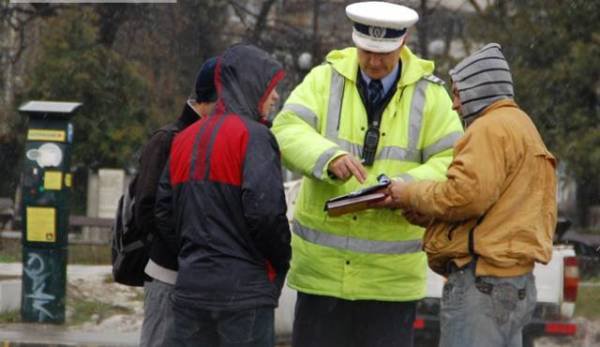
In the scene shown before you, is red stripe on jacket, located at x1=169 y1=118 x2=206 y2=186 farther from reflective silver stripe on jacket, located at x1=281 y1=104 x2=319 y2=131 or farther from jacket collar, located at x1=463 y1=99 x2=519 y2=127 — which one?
jacket collar, located at x1=463 y1=99 x2=519 y2=127

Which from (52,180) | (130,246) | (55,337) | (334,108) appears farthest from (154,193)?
(52,180)

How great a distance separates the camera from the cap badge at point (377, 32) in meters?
5.30

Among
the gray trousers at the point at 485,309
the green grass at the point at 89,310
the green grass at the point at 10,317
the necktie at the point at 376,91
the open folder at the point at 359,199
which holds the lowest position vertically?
the green grass at the point at 10,317

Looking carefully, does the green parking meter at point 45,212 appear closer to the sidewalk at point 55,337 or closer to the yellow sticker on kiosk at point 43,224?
the yellow sticker on kiosk at point 43,224

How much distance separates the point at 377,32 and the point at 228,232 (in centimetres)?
97

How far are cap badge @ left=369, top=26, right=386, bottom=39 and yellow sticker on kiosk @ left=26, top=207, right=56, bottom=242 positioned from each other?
7.05 meters

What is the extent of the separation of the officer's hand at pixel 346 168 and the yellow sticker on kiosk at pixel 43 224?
7138 millimetres

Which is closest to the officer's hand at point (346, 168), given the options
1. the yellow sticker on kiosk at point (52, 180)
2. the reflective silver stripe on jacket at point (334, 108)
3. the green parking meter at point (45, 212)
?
the reflective silver stripe on jacket at point (334, 108)

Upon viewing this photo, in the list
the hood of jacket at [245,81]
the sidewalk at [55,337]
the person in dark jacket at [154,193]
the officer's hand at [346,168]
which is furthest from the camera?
the sidewalk at [55,337]

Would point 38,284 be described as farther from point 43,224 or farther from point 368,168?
point 368,168

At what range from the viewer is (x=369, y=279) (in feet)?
17.6

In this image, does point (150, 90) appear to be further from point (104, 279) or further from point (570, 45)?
point (104, 279)

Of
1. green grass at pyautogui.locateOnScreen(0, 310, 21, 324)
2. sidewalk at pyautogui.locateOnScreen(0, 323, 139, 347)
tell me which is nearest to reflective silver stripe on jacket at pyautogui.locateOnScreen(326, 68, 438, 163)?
sidewalk at pyautogui.locateOnScreen(0, 323, 139, 347)

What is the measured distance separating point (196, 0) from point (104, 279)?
44.8 feet
